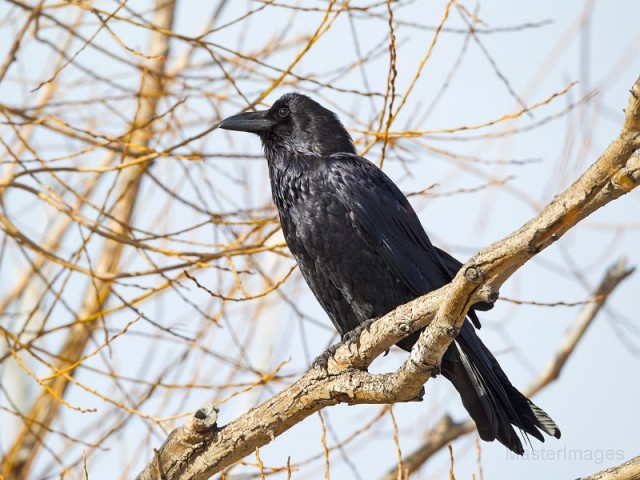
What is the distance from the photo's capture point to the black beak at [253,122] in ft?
19.2

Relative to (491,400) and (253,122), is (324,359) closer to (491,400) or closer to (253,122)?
(491,400)

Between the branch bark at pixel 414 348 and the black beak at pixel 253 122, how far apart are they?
1872mm

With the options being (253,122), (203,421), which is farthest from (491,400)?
(253,122)

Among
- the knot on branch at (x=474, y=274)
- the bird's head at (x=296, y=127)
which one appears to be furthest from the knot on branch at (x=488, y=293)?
the bird's head at (x=296, y=127)

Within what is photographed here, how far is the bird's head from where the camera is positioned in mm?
5715

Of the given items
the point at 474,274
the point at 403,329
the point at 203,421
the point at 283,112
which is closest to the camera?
the point at 474,274

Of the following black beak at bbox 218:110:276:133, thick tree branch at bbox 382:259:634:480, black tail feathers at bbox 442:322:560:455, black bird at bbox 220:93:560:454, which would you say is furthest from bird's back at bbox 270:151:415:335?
thick tree branch at bbox 382:259:634:480

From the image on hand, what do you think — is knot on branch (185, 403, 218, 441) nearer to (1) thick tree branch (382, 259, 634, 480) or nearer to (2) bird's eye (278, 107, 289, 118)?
(2) bird's eye (278, 107, 289, 118)

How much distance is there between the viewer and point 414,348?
12.2 ft

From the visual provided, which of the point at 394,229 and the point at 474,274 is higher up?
the point at 394,229

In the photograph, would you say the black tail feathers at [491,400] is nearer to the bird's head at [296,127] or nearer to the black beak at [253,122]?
the bird's head at [296,127]

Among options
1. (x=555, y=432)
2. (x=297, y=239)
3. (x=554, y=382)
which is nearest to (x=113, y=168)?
(x=297, y=239)

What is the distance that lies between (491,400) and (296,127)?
7.11ft

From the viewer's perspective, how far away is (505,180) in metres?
5.60
